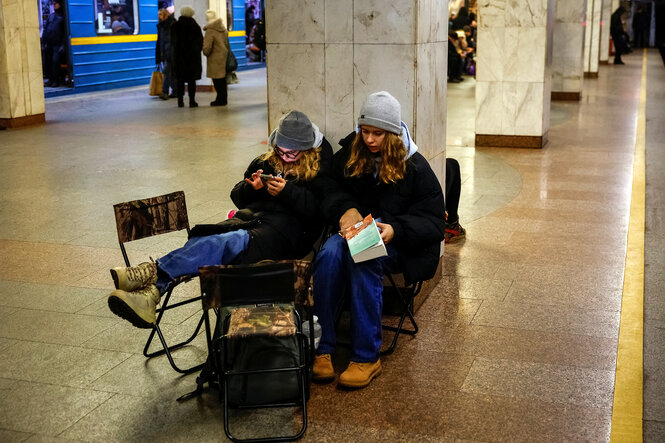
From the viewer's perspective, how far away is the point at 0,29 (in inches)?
498

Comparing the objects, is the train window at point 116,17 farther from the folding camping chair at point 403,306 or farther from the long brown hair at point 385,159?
the long brown hair at point 385,159

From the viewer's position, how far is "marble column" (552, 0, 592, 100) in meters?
16.6

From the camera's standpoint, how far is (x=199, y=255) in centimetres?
411

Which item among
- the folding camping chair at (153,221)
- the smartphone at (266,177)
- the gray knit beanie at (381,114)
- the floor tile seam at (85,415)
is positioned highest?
the gray knit beanie at (381,114)

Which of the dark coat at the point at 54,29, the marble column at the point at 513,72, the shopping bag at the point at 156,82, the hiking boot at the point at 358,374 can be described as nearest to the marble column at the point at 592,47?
the shopping bag at the point at 156,82

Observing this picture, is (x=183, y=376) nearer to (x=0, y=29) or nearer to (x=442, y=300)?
(x=442, y=300)

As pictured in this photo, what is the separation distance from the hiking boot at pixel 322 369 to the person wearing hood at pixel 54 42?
52.6 ft

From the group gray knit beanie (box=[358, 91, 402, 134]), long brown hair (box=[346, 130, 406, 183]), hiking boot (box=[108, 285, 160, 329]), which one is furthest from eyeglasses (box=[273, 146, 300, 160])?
hiking boot (box=[108, 285, 160, 329])

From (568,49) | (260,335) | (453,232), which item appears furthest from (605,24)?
(260,335)

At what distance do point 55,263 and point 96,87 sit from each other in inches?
566

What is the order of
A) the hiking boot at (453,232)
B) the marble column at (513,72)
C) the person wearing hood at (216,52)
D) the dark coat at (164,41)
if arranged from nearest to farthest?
the hiking boot at (453,232) → the marble column at (513,72) → the person wearing hood at (216,52) → the dark coat at (164,41)

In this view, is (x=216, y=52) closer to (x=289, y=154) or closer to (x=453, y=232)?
(x=453, y=232)

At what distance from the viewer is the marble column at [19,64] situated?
41.8 feet

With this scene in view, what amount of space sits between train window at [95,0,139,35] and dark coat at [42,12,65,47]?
1.12m
